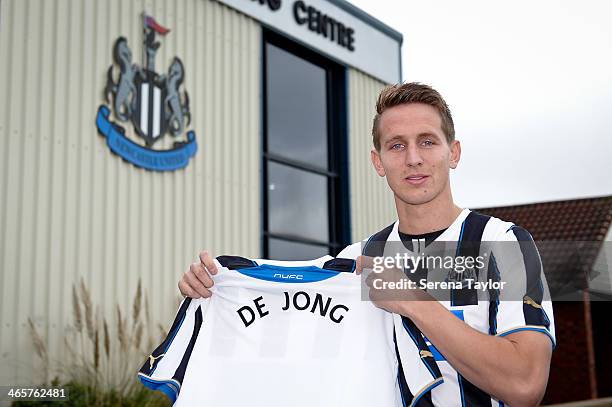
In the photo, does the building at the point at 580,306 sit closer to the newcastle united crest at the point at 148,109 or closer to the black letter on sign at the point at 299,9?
the black letter on sign at the point at 299,9

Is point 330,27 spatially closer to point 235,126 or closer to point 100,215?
point 235,126

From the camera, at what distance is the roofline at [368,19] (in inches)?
424

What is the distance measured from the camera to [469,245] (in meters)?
2.56

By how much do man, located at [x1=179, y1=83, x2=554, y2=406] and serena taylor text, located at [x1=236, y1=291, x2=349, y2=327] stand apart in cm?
24

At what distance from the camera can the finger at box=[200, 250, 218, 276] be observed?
2.73 metres

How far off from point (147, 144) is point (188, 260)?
144cm

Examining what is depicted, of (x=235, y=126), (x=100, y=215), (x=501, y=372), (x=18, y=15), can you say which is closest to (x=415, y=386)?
(x=501, y=372)

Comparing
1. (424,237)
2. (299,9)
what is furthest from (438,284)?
(299,9)

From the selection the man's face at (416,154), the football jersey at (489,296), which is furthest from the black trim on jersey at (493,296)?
the man's face at (416,154)

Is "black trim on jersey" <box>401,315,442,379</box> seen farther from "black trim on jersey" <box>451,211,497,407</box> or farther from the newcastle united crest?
the newcastle united crest

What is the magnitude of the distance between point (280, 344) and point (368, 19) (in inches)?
366

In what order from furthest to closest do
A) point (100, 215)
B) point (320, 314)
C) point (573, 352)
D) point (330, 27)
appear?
1. point (573, 352)
2. point (330, 27)
3. point (100, 215)
4. point (320, 314)

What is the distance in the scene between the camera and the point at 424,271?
8.77ft

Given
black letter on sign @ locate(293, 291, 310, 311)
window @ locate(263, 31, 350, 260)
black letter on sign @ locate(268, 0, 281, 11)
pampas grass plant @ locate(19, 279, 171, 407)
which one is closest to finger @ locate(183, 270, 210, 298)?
black letter on sign @ locate(293, 291, 310, 311)
